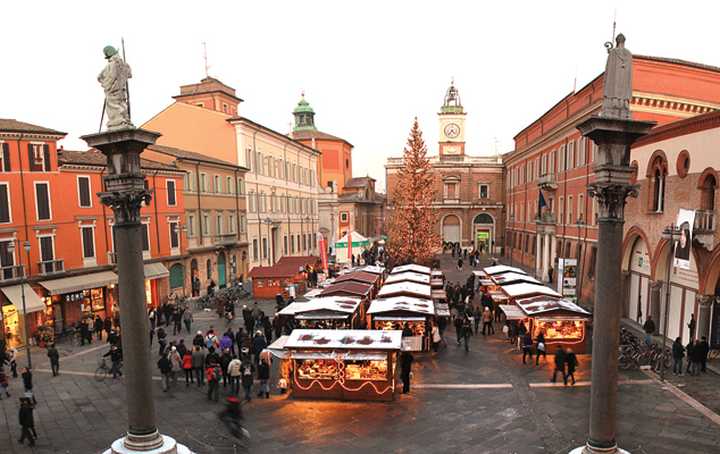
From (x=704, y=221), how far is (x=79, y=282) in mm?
26607

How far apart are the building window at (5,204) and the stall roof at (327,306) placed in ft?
41.9

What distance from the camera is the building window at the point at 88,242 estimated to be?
25.6 meters

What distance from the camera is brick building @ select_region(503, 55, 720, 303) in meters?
27.6

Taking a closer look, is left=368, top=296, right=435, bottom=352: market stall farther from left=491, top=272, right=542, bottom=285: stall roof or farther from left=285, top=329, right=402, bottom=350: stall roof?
left=491, top=272, right=542, bottom=285: stall roof

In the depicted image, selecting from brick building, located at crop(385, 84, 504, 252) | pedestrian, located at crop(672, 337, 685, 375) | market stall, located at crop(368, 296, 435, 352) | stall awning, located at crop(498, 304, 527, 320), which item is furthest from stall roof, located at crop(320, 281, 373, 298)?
brick building, located at crop(385, 84, 504, 252)

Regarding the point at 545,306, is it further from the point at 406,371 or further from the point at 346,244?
the point at 346,244

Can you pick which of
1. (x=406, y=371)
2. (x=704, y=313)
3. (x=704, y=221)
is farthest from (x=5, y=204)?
(x=704, y=313)

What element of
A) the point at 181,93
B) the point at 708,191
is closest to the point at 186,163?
the point at 181,93

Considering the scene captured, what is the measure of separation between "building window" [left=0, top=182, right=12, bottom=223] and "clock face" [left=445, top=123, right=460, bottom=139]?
54899 millimetres

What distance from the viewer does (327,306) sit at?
1923 cm

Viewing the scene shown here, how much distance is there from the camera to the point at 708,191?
1753 cm

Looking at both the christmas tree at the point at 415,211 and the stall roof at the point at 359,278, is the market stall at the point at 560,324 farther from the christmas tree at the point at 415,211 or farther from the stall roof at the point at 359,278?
the christmas tree at the point at 415,211

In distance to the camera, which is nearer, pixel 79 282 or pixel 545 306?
pixel 545 306

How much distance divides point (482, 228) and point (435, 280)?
35436mm
